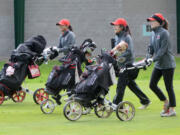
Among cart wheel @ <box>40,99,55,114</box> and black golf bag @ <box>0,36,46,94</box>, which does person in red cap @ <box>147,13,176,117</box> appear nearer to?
cart wheel @ <box>40,99,55,114</box>

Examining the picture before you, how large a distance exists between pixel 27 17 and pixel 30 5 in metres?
0.65

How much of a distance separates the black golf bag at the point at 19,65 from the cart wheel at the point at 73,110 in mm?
2621

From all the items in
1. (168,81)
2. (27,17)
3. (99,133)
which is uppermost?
(27,17)

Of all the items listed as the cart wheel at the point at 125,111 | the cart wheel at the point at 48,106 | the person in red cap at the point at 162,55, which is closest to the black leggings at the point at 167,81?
the person in red cap at the point at 162,55

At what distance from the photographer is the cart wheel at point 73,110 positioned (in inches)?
399

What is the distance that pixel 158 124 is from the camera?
9883mm

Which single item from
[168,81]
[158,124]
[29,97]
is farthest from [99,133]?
[29,97]

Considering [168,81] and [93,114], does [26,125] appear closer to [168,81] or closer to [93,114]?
[93,114]

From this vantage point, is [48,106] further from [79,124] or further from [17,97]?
[17,97]

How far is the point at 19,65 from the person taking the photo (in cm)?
1262

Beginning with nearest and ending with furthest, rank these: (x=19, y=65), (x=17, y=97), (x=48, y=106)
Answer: (x=48, y=106)
(x=19, y=65)
(x=17, y=97)

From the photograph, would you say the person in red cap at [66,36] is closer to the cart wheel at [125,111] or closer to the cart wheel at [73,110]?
the cart wheel at [73,110]

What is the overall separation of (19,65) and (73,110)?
2.83 m

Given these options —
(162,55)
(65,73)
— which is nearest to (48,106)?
(65,73)
